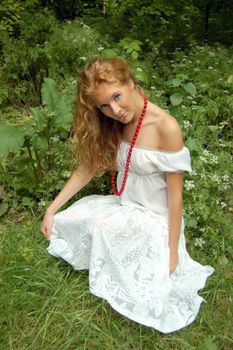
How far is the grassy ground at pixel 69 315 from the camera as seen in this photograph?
2.13 metres

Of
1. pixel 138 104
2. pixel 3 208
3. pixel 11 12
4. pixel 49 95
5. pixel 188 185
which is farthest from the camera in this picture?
pixel 11 12

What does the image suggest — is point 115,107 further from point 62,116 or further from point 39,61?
point 39,61

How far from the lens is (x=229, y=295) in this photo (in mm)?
2441

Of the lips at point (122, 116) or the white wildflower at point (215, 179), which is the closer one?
the lips at point (122, 116)

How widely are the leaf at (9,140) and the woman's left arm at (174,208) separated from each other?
0.96 metres

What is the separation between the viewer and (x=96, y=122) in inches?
87.8

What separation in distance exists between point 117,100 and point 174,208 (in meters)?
0.58

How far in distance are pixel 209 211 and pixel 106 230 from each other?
0.83 metres

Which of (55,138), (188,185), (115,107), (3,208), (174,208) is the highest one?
(115,107)

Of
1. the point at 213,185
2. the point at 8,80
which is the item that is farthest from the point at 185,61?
the point at 213,185

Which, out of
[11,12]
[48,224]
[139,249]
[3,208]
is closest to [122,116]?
[139,249]

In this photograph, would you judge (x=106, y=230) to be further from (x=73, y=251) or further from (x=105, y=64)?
(x=105, y=64)

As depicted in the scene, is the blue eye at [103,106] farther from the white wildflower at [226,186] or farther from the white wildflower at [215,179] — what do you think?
the white wildflower at [226,186]

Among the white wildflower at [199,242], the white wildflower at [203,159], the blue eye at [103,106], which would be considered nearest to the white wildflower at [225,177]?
the white wildflower at [203,159]
